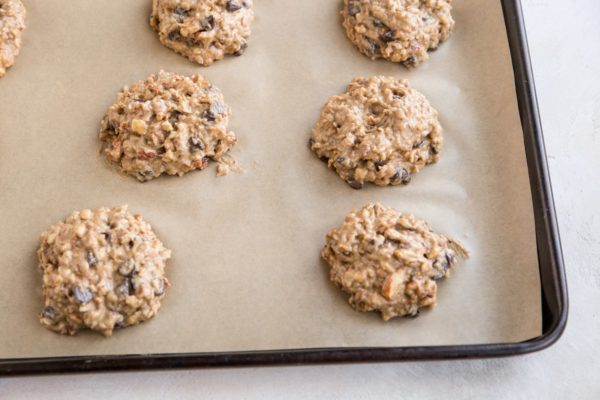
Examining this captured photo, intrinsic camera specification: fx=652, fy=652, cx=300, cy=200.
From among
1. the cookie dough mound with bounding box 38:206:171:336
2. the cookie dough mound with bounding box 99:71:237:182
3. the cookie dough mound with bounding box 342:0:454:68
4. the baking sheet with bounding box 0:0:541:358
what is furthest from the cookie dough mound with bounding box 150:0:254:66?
the cookie dough mound with bounding box 38:206:171:336

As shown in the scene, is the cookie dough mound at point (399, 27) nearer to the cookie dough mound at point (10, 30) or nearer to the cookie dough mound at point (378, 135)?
the cookie dough mound at point (378, 135)

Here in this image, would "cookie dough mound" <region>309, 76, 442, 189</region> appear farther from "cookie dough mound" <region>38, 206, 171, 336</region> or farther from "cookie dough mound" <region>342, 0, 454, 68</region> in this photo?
"cookie dough mound" <region>38, 206, 171, 336</region>

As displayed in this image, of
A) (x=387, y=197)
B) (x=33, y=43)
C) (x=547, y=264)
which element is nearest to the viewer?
(x=547, y=264)

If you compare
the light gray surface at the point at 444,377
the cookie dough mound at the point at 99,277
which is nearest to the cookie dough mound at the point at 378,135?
the light gray surface at the point at 444,377

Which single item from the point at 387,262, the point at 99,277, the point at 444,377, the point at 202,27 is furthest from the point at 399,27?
the point at 99,277

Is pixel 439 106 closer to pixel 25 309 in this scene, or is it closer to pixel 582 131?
pixel 582 131

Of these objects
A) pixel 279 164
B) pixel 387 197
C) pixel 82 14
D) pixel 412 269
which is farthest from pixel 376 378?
pixel 82 14
